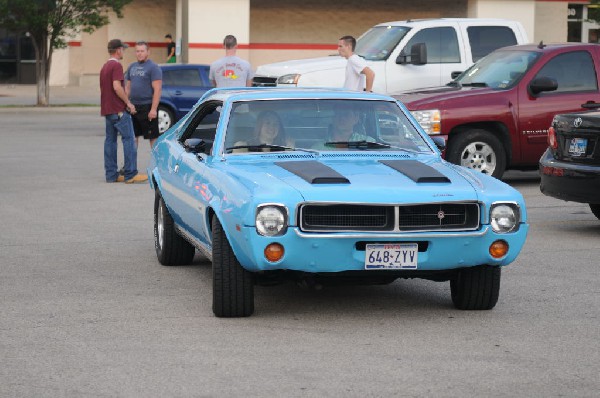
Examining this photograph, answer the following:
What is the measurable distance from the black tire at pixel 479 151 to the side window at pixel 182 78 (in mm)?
11136

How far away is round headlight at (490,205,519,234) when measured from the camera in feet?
25.3

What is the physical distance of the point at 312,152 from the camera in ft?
28.3

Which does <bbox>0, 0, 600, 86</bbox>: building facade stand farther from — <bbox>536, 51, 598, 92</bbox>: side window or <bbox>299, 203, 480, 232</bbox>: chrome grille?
<bbox>299, 203, 480, 232</bbox>: chrome grille

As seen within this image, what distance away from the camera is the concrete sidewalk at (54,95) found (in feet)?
122

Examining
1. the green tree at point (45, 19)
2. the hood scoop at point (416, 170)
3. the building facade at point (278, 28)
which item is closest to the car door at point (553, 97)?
the hood scoop at point (416, 170)

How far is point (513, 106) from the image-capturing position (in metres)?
15.7

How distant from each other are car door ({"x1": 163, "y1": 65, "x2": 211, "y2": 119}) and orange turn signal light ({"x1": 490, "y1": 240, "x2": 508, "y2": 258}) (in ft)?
59.5

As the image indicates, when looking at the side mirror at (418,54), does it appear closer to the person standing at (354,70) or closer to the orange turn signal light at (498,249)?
the person standing at (354,70)

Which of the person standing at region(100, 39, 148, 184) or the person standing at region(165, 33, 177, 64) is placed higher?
the person standing at region(165, 33, 177, 64)

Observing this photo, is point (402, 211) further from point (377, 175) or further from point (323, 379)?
point (323, 379)

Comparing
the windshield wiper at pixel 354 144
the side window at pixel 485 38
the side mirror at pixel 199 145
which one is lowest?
the side mirror at pixel 199 145

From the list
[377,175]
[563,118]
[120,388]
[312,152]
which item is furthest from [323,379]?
[563,118]

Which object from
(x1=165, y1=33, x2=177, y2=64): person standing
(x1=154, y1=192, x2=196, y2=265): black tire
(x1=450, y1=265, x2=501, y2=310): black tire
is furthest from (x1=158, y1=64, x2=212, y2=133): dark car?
(x1=450, y1=265, x2=501, y2=310): black tire

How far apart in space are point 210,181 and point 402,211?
57.1 inches
